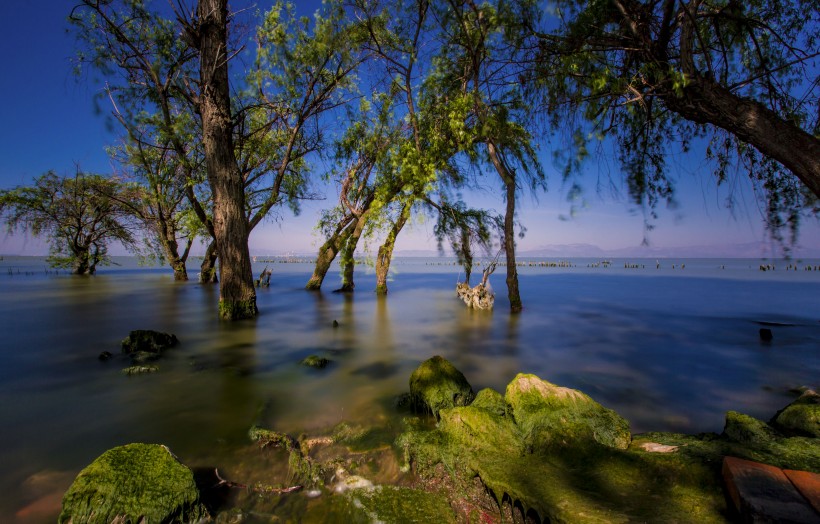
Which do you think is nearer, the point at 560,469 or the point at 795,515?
the point at 795,515

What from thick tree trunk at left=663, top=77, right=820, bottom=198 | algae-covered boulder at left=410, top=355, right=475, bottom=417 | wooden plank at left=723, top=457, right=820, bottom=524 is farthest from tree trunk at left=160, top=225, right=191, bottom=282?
wooden plank at left=723, top=457, right=820, bottom=524

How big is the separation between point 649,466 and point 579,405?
41.8 inches

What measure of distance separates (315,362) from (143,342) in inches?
145

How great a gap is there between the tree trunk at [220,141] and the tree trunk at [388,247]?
6267mm

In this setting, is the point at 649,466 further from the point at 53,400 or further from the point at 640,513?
the point at 53,400

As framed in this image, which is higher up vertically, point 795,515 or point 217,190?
point 217,190

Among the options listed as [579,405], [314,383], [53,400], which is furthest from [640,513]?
[53,400]

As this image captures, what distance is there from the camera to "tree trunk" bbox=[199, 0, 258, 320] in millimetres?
9430

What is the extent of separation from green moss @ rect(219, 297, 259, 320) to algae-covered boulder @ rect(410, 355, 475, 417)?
25.7 ft

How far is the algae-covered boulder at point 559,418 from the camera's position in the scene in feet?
9.64

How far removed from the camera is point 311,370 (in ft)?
19.4

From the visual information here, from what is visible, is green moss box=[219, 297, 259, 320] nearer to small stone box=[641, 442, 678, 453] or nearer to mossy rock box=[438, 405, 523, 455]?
mossy rock box=[438, 405, 523, 455]

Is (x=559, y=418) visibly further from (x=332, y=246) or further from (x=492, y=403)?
(x=332, y=246)

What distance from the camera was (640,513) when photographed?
2014mm
